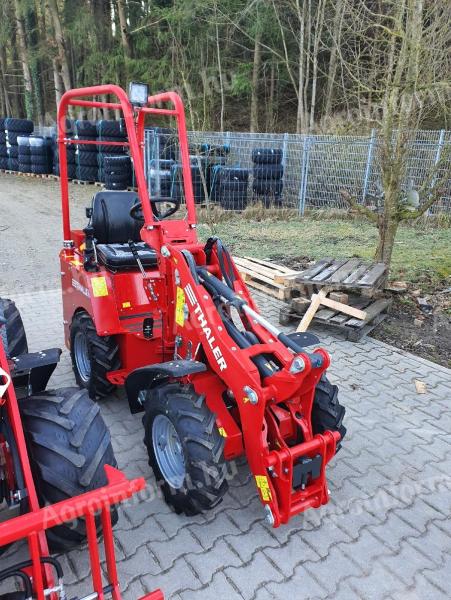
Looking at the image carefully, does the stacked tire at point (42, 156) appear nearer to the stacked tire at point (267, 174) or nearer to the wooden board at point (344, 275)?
the stacked tire at point (267, 174)

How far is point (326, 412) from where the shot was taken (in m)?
3.13

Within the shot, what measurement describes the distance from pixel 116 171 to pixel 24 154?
570 cm

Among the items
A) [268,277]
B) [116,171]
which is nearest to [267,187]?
[116,171]

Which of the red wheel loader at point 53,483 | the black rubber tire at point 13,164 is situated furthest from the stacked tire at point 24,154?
the red wheel loader at point 53,483

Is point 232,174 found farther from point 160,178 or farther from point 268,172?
point 160,178

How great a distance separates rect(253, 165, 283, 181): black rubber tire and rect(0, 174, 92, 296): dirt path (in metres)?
4.63

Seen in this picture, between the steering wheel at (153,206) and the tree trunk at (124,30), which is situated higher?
the tree trunk at (124,30)

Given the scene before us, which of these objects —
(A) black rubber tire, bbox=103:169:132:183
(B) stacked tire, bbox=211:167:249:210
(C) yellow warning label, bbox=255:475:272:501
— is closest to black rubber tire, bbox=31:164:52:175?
(A) black rubber tire, bbox=103:169:132:183

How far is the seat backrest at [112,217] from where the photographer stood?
4.57m

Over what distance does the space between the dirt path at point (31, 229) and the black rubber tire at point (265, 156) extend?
4724 millimetres

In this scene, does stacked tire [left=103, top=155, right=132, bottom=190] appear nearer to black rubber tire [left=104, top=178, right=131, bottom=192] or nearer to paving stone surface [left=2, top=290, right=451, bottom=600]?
black rubber tire [left=104, top=178, right=131, bottom=192]

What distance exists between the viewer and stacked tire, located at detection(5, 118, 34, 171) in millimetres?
17891

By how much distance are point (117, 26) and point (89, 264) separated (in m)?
22.5

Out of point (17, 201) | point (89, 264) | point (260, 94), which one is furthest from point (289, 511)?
point (260, 94)
